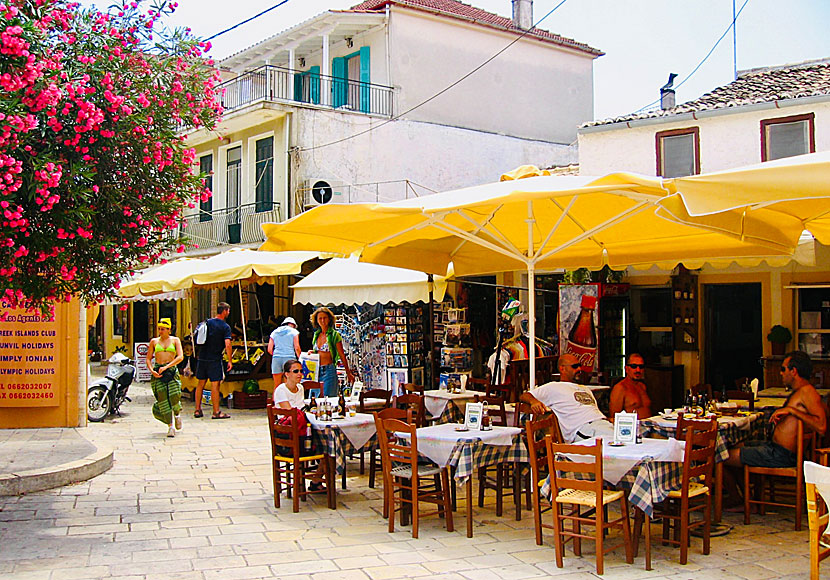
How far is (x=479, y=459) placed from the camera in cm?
742

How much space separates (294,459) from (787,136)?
11.5m

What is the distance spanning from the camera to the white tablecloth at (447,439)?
24.0 feet

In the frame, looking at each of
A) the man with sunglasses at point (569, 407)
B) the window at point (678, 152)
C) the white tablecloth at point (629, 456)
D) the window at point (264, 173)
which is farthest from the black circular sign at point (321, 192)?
the white tablecloth at point (629, 456)

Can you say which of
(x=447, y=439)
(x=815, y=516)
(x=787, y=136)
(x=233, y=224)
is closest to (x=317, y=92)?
(x=233, y=224)

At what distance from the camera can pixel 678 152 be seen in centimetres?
1641

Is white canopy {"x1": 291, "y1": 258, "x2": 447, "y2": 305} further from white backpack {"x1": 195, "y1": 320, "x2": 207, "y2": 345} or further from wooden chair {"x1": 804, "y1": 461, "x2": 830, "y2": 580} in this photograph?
wooden chair {"x1": 804, "y1": 461, "x2": 830, "y2": 580}

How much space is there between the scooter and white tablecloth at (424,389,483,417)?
695 centimetres

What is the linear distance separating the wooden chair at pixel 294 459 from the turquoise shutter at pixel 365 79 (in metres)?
15.4

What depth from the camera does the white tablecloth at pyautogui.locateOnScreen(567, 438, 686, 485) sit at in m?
6.38

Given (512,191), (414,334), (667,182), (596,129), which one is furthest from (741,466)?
(596,129)

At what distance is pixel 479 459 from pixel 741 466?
2.55 m

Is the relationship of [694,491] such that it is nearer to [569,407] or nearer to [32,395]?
[569,407]

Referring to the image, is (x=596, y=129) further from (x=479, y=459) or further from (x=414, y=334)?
(x=479, y=459)

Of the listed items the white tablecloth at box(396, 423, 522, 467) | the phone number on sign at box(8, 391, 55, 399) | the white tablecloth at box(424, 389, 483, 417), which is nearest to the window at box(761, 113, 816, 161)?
the white tablecloth at box(424, 389, 483, 417)
